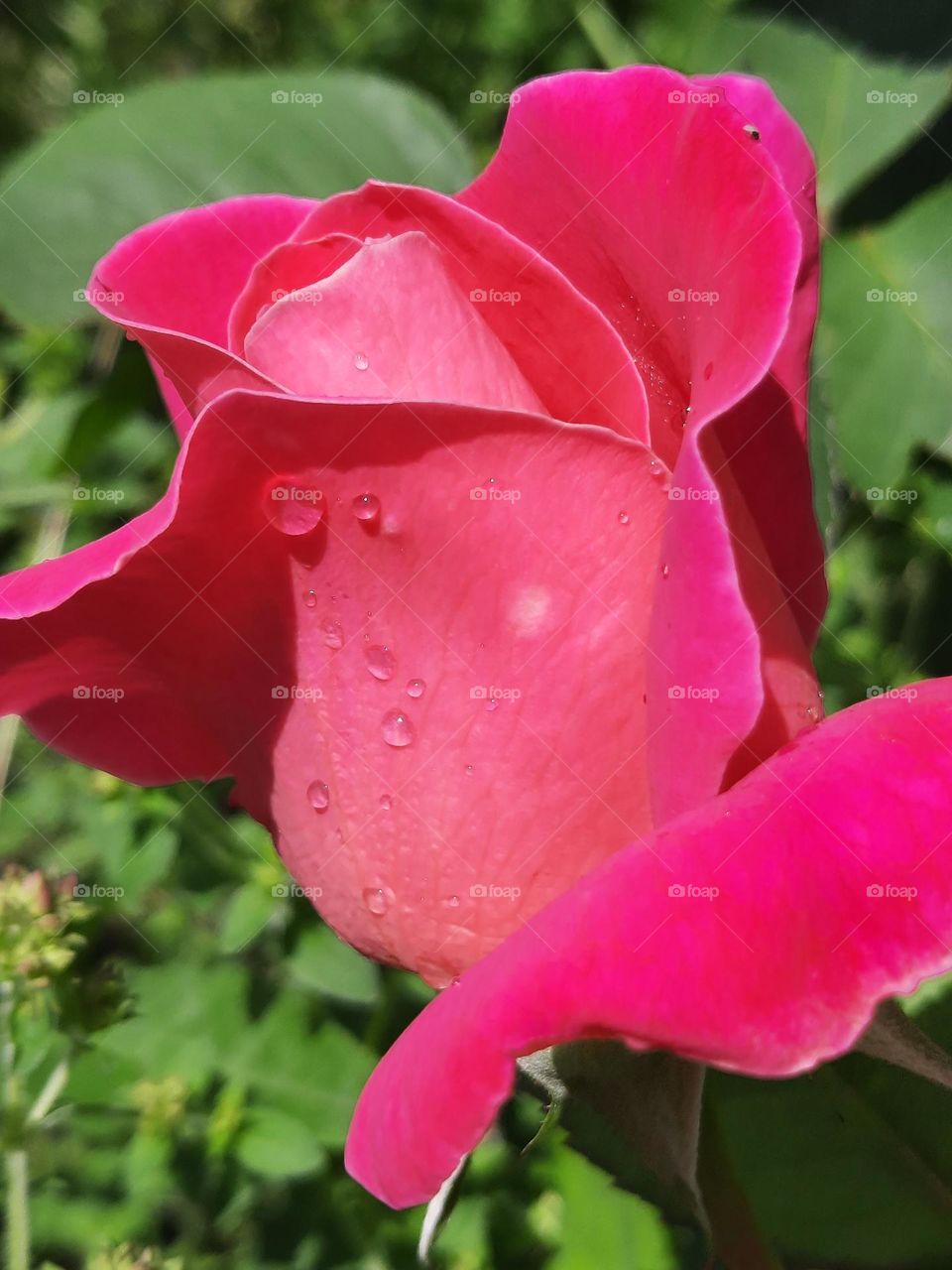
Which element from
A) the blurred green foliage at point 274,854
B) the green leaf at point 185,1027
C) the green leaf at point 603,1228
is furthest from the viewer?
the green leaf at point 185,1027

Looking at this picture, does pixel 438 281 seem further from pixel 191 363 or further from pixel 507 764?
pixel 507 764

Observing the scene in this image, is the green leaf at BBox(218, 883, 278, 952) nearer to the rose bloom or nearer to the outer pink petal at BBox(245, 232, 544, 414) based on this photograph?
the rose bloom

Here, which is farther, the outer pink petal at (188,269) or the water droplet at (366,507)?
the outer pink petal at (188,269)

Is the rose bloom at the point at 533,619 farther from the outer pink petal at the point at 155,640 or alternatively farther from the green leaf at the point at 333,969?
the green leaf at the point at 333,969

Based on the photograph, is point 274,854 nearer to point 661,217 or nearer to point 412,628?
point 412,628

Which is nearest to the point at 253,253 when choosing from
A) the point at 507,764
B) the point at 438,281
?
the point at 438,281

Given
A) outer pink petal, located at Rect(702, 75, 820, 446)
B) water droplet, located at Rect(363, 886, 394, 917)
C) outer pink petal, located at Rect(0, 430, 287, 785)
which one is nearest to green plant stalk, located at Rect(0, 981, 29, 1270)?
outer pink petal, located at Rect(0, 430, 287, 785)

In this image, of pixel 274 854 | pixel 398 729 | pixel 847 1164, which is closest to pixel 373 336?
pixel 398 729

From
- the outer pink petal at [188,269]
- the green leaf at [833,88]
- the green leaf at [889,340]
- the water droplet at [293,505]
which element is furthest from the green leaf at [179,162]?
the water droplet at [293,505]
